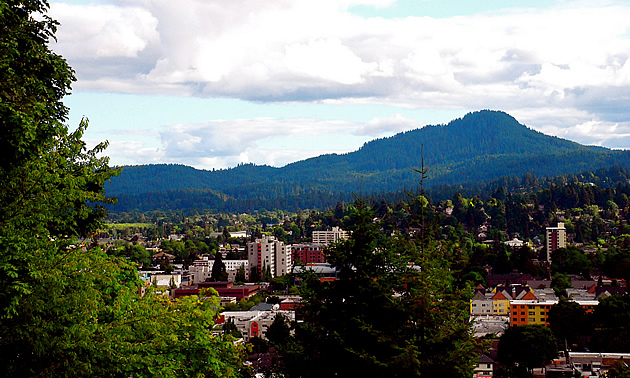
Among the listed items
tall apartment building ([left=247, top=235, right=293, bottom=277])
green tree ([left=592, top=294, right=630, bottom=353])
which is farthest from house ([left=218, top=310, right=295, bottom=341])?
tall apartment building ([left=247, top=235, right=293, bottom=277])

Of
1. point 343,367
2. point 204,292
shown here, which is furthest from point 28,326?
point 343,367

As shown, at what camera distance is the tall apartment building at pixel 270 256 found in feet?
301

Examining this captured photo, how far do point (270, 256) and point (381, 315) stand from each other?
8112cm

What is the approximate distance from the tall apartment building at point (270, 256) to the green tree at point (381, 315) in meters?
78.6

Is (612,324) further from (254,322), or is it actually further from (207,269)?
(207,269)

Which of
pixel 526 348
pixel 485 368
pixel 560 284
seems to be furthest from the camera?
pixel 560 284

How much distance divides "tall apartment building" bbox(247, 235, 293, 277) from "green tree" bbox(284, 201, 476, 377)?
7861cm

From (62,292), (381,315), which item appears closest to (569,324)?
(381,315)

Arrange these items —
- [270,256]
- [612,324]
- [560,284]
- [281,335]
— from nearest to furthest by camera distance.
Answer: [281,335]
[612,324]
[560,284]
[270,256]

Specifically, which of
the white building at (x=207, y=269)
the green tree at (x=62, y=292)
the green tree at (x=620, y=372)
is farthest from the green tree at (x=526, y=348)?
the white building at (x=207, y=269)

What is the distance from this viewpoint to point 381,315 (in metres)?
11.5

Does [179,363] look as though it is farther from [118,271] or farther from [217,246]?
[217,246]

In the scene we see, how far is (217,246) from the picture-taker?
12662 cm

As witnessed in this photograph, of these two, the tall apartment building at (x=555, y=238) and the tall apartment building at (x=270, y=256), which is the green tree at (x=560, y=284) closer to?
the tall apartment building at (x=555, y=238)
